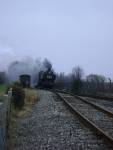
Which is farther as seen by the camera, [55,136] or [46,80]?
[46,80]

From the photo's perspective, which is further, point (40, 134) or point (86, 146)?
point (40, 134)

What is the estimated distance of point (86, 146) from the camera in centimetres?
1032

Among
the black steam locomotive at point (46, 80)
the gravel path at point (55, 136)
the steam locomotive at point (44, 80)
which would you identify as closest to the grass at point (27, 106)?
the gravel path at point (55, 136)

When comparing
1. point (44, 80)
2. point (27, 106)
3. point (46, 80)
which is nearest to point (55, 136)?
point (27, 106)

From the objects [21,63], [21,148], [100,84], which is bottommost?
[21,148]

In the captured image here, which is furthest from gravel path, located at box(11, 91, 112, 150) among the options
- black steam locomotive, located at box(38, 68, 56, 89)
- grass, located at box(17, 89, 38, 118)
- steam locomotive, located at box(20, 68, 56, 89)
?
black steam locomotive, located at box(38, 68, 56, 89)

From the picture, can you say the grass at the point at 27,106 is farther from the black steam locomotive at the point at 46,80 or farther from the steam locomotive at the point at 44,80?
the black steam locomotive at the point at 46,80

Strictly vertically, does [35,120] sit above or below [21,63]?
below

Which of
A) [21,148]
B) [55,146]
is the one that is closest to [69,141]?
[55,146]

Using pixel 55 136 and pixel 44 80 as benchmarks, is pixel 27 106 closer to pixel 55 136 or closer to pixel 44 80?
pixel 55 136

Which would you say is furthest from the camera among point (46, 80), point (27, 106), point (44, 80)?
point (44, 80)

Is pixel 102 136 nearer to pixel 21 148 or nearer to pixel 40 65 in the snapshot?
pixel 21 148

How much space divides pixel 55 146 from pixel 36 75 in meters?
64.2

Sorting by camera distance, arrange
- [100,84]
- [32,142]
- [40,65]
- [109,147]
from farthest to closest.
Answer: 1. [40,65]
2. [100,84]
3. [32,142]
4. [109,147]
